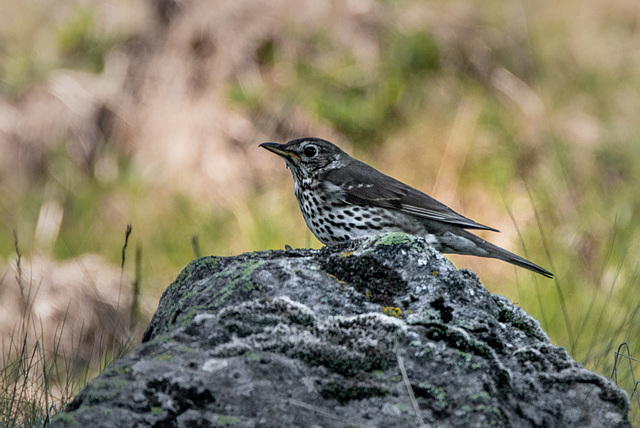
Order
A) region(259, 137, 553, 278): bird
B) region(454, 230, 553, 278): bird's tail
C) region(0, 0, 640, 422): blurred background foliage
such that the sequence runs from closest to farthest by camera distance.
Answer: region(454, 230, 553, 278): bird's tail → region(259, 137, 553, 278): bird → region(0, 0, 640, 422): blurred background foliage

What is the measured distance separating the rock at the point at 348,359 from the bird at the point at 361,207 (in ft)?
6.46

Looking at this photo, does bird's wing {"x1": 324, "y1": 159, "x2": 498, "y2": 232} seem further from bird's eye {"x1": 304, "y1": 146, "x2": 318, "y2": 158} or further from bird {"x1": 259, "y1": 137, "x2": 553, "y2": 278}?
bird's eye {"x1": 304, "y1": 146, "x2": 318, "y2": 158}

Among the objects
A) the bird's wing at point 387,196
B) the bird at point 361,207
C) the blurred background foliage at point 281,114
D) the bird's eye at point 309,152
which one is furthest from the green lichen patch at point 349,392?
the blurred background foliage at point 281,114

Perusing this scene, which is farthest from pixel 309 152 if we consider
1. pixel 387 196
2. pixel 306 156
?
pixel 387 196

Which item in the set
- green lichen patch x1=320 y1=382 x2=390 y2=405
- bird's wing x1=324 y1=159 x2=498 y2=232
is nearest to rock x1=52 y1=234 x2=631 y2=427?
green lichen patch x1=320 y1=382 x2=390 y2=405

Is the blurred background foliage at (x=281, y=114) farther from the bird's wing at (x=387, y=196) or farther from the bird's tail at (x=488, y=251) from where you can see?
the bird's tail at (x=488, y=251)

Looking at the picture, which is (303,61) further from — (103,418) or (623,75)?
(103,418)

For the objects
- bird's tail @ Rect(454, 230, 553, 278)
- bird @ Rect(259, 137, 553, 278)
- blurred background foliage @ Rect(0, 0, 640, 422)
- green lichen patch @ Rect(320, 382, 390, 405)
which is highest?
blurred background foliage @ Rect(0, 0, 640, 422)

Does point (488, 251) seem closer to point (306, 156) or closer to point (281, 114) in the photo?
point (306, 156)

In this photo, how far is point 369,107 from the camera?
9078mm

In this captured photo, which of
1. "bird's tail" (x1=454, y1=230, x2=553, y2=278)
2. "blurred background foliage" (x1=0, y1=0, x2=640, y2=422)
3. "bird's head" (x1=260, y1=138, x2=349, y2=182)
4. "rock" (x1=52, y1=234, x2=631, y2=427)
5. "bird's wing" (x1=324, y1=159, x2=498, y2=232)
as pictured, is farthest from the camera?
"blurred background foliage" (x1=0, y1=0, x2=640, y2=422)

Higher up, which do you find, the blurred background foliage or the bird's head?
the blurred background foliage

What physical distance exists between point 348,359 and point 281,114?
6.65m

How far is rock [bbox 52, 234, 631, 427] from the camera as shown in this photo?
2221 millimetres
